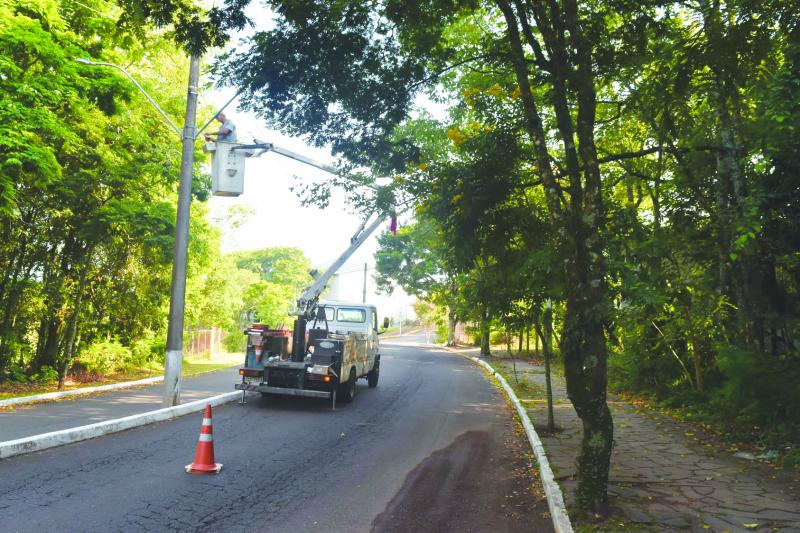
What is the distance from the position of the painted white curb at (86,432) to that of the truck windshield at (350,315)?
4729 millimetres

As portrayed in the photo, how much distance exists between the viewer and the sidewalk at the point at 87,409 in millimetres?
9172

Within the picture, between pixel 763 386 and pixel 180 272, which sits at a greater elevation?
pixel 180 272

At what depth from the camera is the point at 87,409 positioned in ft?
37.1

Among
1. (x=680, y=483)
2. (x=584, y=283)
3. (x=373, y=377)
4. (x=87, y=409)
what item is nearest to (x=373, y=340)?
(x=373, y=377)

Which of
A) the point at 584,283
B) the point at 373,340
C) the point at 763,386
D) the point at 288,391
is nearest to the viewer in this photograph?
the point at 584,283

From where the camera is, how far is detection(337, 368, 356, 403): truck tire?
12.9 meters

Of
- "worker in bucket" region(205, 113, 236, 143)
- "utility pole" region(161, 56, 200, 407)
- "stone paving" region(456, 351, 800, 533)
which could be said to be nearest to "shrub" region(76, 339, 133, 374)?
"utility pole" region(161, 56, 200, 407)

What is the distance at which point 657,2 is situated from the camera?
7.11 m

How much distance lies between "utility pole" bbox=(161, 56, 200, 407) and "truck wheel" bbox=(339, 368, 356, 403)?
3.49m

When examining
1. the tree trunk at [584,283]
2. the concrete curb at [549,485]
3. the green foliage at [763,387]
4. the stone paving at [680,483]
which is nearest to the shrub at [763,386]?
the green foliage at [763,387]

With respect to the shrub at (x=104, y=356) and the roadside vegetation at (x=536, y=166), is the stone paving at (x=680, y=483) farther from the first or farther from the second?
the shrub at (x=104, y=356)

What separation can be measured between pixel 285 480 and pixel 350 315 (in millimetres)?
9168

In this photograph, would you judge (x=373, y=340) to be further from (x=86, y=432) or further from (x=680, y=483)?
(x=680, y=483)

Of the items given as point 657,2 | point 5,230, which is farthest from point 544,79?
point 5,230
